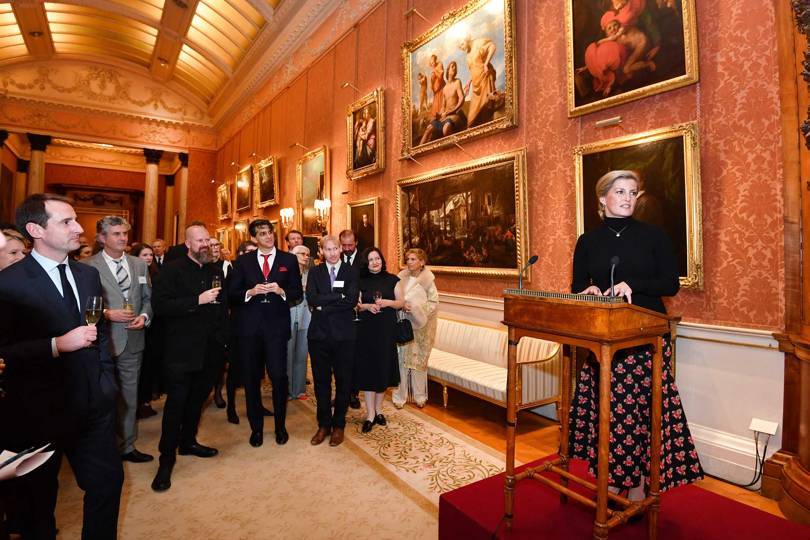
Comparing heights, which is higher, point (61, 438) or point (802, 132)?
point (802, 132)

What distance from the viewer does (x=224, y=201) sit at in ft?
49.2

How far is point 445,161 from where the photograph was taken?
20.0 feet

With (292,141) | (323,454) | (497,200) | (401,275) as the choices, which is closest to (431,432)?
(323,454)

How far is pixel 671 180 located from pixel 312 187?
712cm

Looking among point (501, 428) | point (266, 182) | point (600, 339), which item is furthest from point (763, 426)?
point (266, 182)

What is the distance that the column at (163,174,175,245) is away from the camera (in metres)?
18.5

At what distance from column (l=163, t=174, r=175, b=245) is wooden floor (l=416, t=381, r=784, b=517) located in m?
16.4

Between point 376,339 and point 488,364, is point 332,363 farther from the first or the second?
point 488,364

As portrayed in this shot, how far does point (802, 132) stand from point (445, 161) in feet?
12.6

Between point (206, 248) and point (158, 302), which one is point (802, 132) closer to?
point (206, 248)

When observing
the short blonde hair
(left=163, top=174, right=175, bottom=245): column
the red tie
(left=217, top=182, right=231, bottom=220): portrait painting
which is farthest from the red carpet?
(left=163, top=174, right=175, bottom=245): column

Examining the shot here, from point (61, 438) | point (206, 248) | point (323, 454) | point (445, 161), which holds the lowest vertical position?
point (323, 454)

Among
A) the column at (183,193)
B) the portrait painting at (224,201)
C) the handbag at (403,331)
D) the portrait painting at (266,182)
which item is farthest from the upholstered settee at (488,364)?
the column at (183,193)

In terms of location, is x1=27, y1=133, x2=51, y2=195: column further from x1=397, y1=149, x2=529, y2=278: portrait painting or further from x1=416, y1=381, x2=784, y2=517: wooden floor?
x1=416, y1=381, x2=784, y2=517: wooden floor
